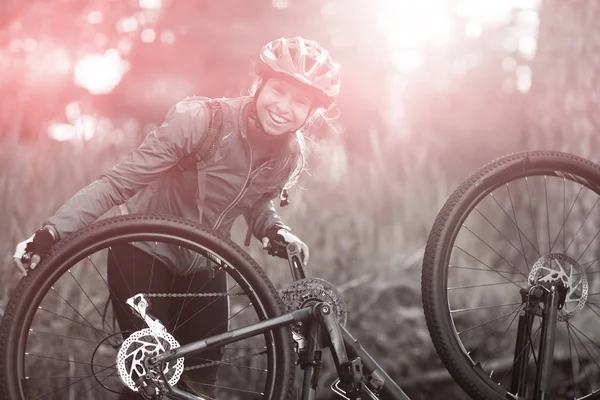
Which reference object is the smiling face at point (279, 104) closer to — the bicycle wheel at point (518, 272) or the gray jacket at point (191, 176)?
the gray jacket at point (191, 176)

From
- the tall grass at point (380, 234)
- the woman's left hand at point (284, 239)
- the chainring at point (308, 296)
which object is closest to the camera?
the chainring at point (308, 296)

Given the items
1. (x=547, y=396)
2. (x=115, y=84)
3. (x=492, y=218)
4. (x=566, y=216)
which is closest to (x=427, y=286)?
(x=547, y=396)

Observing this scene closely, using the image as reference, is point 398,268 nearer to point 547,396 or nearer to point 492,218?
point 492,218

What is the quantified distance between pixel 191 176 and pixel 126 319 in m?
0.53

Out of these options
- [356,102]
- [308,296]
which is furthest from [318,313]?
[356,102]

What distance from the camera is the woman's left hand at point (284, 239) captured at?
2383 mm

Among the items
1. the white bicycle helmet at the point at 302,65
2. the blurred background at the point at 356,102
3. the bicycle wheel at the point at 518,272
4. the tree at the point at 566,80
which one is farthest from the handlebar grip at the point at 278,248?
the tree at the point at 566,80

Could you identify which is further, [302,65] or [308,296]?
[302,65]

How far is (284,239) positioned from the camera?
240 cm

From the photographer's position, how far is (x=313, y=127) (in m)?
2.60

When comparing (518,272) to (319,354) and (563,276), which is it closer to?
(563,276)

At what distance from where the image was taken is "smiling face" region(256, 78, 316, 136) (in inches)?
91.0

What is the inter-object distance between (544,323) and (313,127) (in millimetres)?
1080

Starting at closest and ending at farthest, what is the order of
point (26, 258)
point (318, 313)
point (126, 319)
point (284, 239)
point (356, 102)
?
point (26, 258) < point (318, 313) < point (126, 319) < point (284, 239) < point (356, 102)
